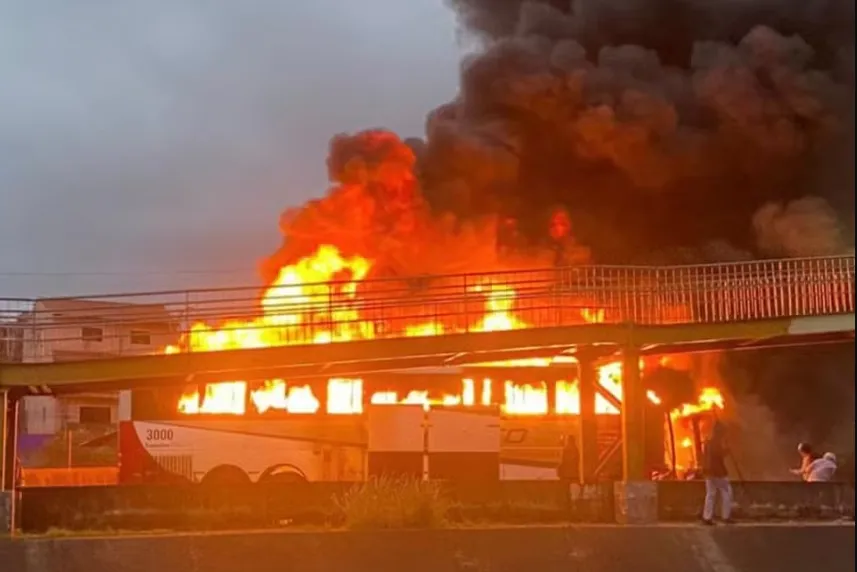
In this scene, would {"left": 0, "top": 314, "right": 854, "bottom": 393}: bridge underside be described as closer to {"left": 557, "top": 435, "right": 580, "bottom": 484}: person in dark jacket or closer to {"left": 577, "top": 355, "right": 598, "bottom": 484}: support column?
{"left": 577, "top": 355, "right": 598, "bottom": 484}: support column

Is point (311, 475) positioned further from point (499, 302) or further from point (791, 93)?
point (791, 93)

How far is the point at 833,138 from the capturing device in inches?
1163

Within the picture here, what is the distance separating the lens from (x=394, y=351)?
655 inches

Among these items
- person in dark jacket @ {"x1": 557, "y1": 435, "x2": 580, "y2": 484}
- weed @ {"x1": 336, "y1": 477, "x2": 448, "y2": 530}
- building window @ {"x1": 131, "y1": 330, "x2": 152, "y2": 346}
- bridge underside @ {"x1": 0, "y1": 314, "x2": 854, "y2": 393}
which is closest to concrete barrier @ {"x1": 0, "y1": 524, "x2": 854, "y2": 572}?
weed @ {"x1": 336, "y1": 477, "x2": 448, "y2": 530}

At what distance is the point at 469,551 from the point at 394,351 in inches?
150

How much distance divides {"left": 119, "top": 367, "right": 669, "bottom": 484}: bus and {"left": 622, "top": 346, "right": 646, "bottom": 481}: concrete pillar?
7.95ft

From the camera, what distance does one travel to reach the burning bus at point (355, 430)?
1917cm

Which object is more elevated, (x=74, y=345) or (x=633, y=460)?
(x=74, y=345)

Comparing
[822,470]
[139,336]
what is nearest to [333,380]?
[139,336]

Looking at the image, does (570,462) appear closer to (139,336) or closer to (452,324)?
(452,324)

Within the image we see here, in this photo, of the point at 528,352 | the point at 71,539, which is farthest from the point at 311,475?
the point at 71,539

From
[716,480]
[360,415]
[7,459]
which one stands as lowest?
[716,480]

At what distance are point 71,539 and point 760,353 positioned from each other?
20819 millimetres

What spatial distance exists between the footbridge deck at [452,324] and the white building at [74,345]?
0.25 ft
